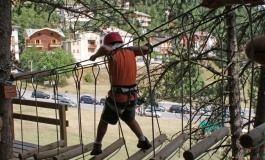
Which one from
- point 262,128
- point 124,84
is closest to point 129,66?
point 124,84

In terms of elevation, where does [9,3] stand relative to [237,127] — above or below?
above

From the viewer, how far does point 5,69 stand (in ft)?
12.6

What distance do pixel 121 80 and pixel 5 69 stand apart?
1658 mm

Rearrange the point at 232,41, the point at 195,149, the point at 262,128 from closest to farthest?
1. the point at 262,128
2. the point at 195,149
3. the point at 232,41

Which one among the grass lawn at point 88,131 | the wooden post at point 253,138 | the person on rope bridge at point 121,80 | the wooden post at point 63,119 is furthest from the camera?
the grass lawn at point 88,131

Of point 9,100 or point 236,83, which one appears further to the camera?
point 236,83

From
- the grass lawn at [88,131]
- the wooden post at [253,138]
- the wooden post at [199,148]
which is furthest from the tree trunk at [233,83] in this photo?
the grass lawn at [88,131]

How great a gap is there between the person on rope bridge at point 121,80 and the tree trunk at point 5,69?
138 cm

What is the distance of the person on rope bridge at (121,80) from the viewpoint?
8.80ft

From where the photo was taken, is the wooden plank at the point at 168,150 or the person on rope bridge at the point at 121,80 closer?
the wooden plank at the point at 168,150

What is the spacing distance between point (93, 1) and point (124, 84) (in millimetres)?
4074

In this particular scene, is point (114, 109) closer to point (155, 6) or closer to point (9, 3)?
point (9, 3)

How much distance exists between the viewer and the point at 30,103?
516 cm

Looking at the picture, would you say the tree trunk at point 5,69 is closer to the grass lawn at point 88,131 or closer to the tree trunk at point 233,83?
the tree trunk at point 233,83
